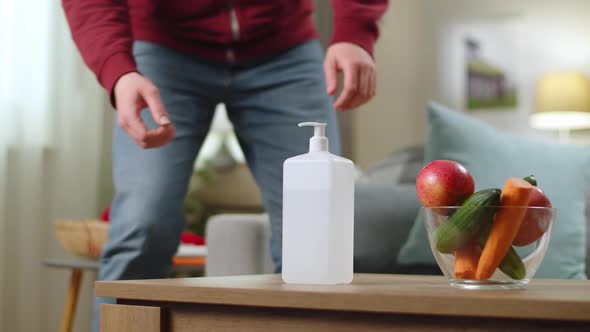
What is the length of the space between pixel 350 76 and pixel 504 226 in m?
0.51

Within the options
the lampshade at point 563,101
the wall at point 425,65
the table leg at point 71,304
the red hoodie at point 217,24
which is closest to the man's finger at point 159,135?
the red hoodie at point 217,24

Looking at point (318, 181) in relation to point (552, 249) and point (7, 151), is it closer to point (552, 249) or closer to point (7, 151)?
point (552, 249)

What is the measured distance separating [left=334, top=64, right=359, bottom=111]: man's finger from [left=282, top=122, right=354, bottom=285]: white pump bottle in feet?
1.23

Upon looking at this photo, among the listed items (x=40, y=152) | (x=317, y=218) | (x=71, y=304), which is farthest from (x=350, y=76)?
(x=40, y=152)

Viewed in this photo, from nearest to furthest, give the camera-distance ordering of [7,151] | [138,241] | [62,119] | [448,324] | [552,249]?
1. [448,324]
2. [138,241]
3. [552,249]
4. [7,151]
5. [62,119]

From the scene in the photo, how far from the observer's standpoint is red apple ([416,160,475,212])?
80 centimetres

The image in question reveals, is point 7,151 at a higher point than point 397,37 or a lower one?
lower

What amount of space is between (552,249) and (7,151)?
1.65 metres

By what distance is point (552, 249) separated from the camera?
1.78 meters

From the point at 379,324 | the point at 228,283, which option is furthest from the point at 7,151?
the point at 379,324

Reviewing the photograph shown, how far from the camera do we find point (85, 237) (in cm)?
213

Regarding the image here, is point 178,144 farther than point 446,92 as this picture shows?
No

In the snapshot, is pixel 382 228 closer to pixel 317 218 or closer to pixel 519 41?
pixel 317 218

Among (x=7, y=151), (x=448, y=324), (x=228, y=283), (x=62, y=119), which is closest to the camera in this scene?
(x=448, y=324)
